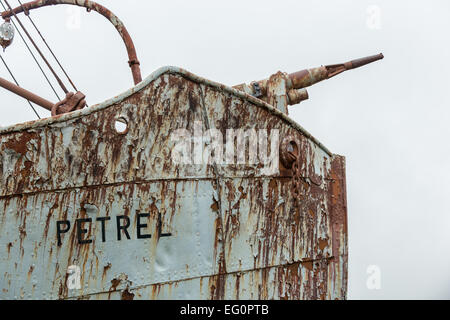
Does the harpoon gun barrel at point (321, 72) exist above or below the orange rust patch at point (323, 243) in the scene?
above

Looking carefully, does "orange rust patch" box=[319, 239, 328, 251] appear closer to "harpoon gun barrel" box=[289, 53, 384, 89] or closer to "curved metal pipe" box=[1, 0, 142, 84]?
"harpoon gun barrel" box=[289, 53, 384, 89]

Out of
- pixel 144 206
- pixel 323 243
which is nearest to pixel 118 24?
pixel 144 206

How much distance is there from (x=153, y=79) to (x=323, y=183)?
8.41 feet

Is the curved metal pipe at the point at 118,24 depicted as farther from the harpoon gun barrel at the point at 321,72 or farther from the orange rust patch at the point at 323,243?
the orange rust patch at the point at 323,243

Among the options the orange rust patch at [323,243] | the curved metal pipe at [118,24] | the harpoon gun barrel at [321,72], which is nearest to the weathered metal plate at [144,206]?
the orange rust patch at [323,243]

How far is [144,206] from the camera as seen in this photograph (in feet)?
15.6

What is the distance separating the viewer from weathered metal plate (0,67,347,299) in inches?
175

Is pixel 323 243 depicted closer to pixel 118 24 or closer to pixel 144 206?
pixel 144 206

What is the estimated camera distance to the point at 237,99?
5383mm

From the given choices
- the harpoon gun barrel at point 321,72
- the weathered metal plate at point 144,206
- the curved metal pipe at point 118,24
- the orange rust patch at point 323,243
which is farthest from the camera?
the harpoon gun barrel at point 321,72

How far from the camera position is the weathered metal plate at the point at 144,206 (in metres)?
4.45
